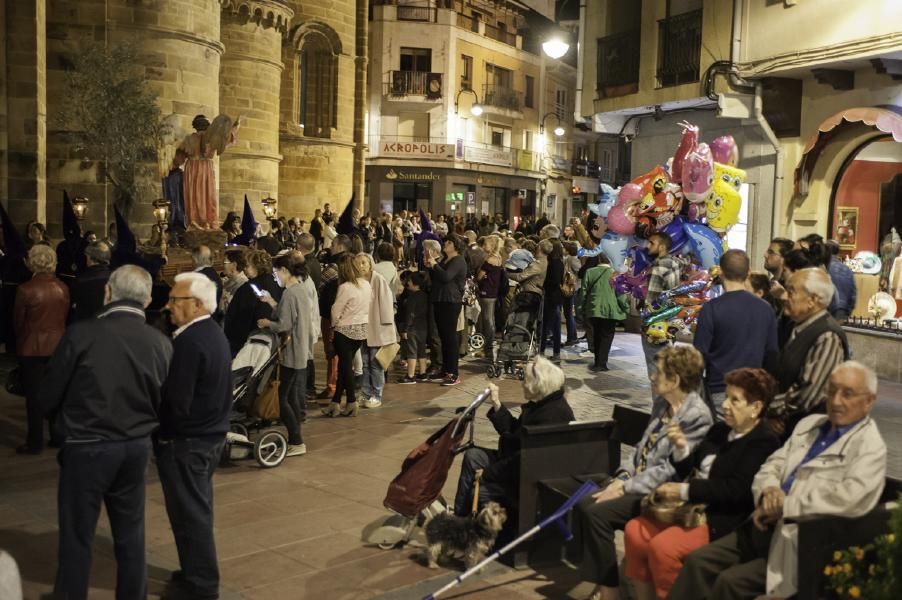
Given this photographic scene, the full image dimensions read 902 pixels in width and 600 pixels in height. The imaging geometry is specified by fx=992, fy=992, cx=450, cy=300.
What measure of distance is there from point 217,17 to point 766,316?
17.3m

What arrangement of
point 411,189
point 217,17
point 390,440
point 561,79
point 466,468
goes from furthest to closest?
point 561,79, point 411,189, point 217,17, point 390,440, point 466,468

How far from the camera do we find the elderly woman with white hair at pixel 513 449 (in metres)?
6.08

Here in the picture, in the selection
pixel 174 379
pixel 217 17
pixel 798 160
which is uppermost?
pixel 217 17

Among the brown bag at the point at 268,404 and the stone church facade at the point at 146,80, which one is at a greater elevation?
the stone church facade at the point at 146,80

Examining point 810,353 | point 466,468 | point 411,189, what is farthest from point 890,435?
point 411,189

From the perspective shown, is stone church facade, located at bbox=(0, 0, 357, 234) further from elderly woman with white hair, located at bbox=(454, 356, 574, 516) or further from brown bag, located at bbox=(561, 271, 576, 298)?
elderly woman with white hair, located at bbox=(454, 356, 574, 516)

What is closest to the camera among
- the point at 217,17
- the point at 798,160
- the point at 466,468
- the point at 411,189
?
the point at 466,468

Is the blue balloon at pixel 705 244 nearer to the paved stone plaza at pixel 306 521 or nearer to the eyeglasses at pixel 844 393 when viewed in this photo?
the paved stone plaza at pixel 306 521

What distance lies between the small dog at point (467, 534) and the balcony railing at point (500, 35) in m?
46.8

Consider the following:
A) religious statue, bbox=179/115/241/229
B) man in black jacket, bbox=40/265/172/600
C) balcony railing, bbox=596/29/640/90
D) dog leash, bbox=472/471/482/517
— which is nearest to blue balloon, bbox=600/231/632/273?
dog leash, bbox=472/471/482/517

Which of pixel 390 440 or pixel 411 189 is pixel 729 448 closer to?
pixel 390 440

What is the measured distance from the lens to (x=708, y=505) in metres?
4.89

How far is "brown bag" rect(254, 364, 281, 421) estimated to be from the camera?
335 inches

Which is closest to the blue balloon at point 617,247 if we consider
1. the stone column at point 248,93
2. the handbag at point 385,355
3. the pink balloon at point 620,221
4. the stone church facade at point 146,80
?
the pink balloon at point 620,221
